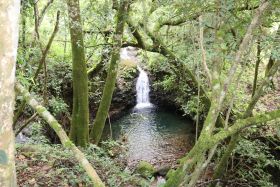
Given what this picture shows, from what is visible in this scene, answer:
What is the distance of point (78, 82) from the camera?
755cm

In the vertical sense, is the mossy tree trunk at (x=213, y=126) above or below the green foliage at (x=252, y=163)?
above

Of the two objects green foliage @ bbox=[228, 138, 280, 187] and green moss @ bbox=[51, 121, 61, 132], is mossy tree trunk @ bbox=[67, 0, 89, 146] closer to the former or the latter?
green foliage @ bbox=[228, 138, 280, 187]

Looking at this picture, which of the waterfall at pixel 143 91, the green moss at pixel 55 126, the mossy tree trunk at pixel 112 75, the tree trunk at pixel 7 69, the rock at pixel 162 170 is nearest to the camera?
the tree trunk at pixel 7 69

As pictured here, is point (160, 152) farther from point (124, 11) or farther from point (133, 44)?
point (124, 11)

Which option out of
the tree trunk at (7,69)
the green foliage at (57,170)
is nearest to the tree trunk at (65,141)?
the tree trunk at (7,69)

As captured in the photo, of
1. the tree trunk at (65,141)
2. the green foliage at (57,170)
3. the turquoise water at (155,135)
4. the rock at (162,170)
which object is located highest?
the tree trunk at (65,141)

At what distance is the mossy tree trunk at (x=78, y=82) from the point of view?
692 cm

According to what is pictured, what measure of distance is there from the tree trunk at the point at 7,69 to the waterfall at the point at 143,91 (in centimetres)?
1457

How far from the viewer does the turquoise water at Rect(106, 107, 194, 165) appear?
36.6 feet

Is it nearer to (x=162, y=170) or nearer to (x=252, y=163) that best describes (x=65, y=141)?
(x=252, y=163)

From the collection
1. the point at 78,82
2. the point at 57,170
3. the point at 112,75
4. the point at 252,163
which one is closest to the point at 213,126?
the point at 57,170

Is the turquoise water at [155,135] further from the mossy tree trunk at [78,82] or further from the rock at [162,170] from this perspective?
the mossy tree trunk at [78,82]

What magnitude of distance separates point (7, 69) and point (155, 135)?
11.3 meters

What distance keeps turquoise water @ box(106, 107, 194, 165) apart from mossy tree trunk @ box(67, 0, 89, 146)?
9.21 ft
